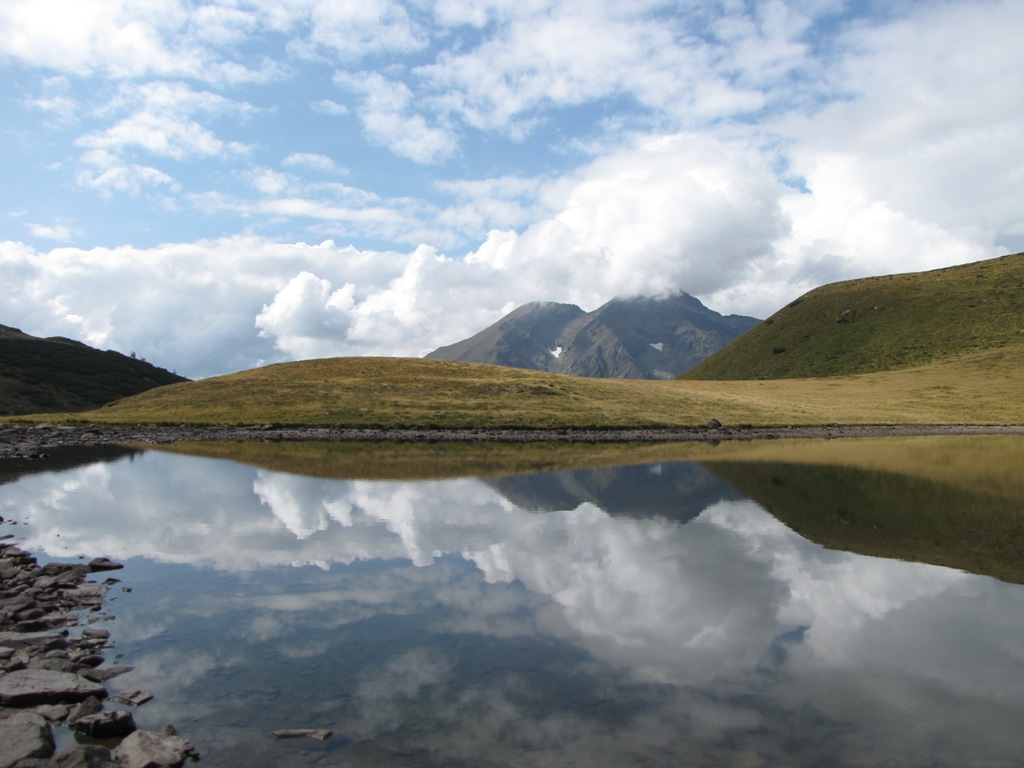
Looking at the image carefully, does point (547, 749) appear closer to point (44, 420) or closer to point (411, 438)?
point (411, 438)

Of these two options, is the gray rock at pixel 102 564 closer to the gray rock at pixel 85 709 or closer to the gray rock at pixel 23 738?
the gray rock at pixel 85 709

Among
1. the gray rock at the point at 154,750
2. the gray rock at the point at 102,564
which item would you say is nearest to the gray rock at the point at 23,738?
the gray rock at the point at 154,750

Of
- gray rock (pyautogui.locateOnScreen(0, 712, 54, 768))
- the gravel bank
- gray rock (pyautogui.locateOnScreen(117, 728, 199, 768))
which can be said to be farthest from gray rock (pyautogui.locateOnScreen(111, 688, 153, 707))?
the gravel bank

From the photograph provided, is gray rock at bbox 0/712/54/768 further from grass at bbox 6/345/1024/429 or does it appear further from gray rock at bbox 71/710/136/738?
grass at bbox 6/345/1024/429

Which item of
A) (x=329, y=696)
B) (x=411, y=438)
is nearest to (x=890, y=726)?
A: (x=329, y=696)

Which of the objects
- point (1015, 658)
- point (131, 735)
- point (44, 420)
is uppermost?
point (44, 420)

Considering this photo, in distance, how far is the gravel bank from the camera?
8138 cm

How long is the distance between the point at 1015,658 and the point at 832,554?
9842 millimetres

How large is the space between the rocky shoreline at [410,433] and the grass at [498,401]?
236 cm

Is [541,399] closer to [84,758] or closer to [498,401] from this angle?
[498,401]

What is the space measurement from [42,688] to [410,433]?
69.8 m

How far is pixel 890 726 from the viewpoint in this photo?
41.6 feet

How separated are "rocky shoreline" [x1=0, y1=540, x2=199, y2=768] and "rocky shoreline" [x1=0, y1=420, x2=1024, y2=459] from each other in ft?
195

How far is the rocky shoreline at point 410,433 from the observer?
81.3 metres
